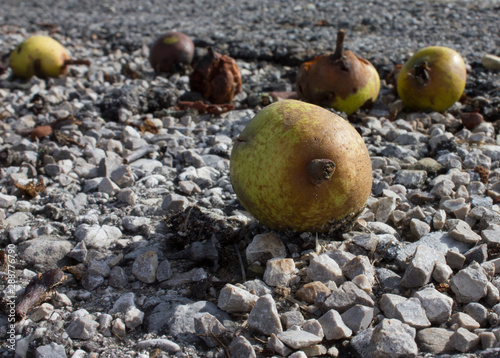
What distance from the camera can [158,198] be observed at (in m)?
3.76

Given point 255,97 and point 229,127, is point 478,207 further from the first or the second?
point 255,97

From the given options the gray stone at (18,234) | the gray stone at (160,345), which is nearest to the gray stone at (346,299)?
the gray stone at (160,345)

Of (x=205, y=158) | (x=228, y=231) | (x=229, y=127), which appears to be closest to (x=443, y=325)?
(x=228, y=231)

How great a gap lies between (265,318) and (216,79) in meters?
3.78

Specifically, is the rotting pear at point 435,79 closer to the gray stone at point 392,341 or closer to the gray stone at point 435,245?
the gray stone at point 435,245

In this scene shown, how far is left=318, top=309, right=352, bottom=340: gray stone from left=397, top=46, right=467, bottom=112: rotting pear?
362 centimetres

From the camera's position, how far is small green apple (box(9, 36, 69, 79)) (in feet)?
22.4

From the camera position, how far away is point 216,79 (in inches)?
220

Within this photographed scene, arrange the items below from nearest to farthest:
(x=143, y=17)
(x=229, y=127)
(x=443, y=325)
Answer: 1. (x=443, y=325)
2. (x=229, y=127)
3. (x=143, y=17)

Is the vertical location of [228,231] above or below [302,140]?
below

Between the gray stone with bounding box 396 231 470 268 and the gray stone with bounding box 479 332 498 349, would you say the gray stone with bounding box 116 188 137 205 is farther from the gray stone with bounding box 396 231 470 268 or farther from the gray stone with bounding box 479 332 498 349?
the gray stone with bounding box 479 332 498 349

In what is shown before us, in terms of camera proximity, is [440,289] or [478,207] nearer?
[440,289]

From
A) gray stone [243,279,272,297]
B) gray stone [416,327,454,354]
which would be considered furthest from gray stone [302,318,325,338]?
gray stone [416,327,454,354]

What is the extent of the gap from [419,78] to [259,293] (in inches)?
140
